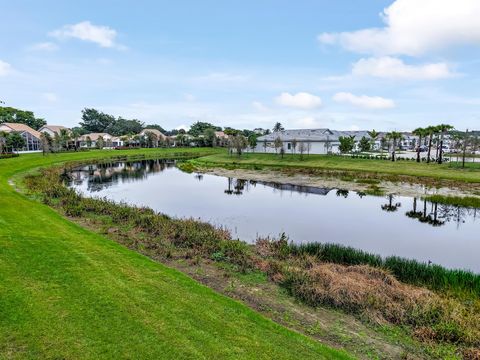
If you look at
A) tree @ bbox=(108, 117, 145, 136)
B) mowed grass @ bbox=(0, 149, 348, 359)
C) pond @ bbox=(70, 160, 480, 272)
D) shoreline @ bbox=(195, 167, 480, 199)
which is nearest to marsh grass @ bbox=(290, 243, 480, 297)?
pond @ bbox=(70, 160, 480, 272)

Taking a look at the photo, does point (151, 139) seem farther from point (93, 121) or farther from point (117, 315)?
point (117, 315)

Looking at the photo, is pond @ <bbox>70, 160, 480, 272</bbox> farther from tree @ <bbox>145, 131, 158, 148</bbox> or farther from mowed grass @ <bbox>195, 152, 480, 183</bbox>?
tree @ <bbox>145, 131, 158, 148</bbox>

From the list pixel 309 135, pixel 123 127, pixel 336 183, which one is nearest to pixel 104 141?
pixel 123 127

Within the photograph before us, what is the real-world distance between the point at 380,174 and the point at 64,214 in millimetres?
40054

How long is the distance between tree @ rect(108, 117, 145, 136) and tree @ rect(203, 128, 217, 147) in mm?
39727

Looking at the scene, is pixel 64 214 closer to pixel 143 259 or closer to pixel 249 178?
pixel 143 259

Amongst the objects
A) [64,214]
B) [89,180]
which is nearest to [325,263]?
[64,214]

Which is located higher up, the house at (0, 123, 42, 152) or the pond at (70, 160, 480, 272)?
the house at (0, 123, 42, 152)

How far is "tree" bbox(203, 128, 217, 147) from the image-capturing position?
11606cm

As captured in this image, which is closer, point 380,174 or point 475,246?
point 475,246

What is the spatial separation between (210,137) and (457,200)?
93850 mm

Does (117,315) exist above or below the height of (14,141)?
below

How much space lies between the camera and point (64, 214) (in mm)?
20203

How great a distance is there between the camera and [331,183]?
42.7m
